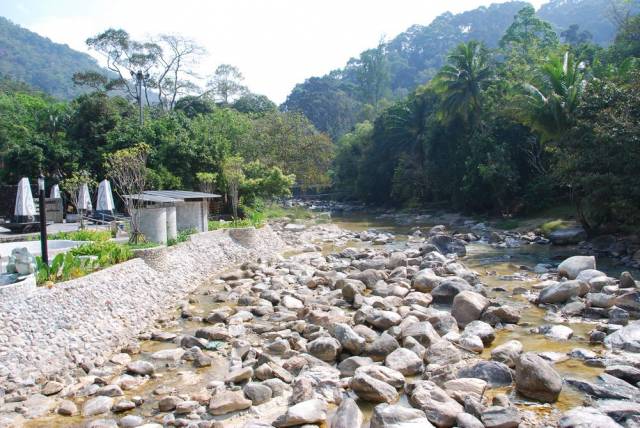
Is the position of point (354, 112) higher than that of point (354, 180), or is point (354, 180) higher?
point (354, 112)

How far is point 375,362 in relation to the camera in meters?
10.1

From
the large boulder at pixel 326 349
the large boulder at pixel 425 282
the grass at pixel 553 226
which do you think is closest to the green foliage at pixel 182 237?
the large boulder at pixel 425 282

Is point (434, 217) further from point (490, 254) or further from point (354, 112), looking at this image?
point (354, 112)

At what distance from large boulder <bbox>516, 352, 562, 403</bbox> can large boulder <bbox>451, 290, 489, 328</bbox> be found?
3.78m

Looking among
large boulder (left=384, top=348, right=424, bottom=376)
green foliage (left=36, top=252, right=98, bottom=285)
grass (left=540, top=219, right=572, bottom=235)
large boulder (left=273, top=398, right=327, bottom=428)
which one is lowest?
large boulder (left=273, top=398, right=327, bottom=428)

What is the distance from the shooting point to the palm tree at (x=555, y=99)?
2617 cm

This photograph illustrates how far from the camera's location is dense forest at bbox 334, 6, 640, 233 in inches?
858

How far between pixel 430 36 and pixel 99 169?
11465cm

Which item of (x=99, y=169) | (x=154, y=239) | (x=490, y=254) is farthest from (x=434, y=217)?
(x=154, y=239)

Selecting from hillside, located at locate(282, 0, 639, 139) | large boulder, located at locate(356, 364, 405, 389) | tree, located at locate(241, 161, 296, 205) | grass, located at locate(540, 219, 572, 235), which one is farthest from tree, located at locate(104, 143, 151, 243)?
hillside, located at locate(282, 0, 639, 139)

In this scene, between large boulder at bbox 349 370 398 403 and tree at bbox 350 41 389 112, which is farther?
tree at bbox 350 41 389 112

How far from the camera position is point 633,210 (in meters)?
20.7

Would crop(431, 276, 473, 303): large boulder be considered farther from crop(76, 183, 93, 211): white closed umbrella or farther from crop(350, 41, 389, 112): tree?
crop(350, 41, 389, 112): tree

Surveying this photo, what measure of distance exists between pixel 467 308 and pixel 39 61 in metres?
153
